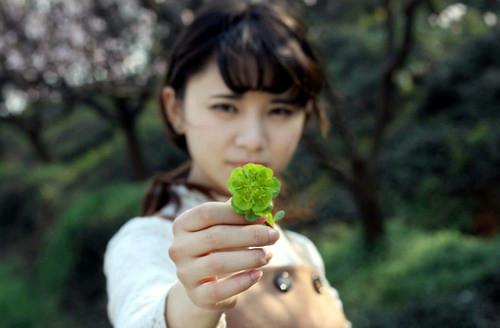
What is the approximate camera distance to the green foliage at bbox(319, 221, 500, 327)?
153 inches

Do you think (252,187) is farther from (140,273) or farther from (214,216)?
(140,273)

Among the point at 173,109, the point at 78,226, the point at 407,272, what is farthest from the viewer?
the point at 78,226

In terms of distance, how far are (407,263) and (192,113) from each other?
141 inches

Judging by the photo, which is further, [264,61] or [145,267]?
[264,61]

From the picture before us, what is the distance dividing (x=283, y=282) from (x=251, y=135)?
34cm

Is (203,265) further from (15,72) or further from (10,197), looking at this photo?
(10,197)

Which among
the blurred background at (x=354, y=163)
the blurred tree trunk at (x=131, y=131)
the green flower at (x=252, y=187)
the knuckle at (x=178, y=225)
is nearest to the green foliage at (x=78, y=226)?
the blurred background at (x=354, y=163)

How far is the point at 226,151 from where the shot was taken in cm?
128

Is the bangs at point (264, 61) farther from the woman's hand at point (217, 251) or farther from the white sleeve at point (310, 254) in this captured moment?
the woman's hand at point (217, 251)

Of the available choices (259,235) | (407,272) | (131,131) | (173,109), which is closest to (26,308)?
(131,131)

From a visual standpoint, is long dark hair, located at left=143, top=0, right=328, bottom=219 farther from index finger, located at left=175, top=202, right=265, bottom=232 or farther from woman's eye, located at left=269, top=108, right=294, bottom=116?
index finger, located at left=175, top=202, right=265, bottom=232

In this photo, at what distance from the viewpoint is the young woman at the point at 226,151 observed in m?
1.06

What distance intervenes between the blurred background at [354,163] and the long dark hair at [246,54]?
8.14 feet

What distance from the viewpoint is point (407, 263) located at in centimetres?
450
